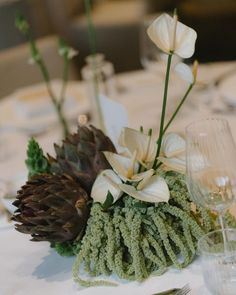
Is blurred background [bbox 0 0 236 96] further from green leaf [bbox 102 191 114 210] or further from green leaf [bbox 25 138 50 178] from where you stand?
green leaf [bbox 102 191 114 210]

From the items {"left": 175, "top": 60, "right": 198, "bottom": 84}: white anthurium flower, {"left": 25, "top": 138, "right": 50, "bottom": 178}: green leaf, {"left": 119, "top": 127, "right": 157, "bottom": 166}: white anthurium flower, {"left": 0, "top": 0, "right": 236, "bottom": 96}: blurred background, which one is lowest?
{"left": 0, "top": 0, "right": 236, "bottom": 96}: blurred background

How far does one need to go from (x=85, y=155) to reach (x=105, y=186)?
0.22 ft

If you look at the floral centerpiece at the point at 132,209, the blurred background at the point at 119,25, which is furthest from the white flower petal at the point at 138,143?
the blurred background at the point at 119,25

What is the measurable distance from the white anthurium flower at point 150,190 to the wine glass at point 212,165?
4cm

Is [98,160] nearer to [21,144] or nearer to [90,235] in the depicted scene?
[90,235]

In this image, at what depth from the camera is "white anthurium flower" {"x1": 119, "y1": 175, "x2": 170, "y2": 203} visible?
82cm

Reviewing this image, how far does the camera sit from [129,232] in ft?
2.73

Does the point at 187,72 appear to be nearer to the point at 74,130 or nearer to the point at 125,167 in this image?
the point at 125,167

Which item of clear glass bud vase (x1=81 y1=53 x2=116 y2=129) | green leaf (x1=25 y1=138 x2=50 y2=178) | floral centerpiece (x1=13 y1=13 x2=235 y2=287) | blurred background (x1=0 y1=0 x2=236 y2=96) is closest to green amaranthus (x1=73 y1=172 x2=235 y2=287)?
floral centerpiece (x1=13 y1=13 x2=235 y2=287)

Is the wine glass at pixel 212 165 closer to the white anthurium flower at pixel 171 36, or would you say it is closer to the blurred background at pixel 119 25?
the white anthurium flower at pixel 171 36

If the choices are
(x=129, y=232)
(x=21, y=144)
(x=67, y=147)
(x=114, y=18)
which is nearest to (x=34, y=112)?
(x=21, y=144)

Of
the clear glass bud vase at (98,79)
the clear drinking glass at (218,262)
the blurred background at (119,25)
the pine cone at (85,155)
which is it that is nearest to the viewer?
the clear drinking glass at (218,262)

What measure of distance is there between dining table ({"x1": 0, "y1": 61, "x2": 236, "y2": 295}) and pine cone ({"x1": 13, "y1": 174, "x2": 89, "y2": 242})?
0.09 meters

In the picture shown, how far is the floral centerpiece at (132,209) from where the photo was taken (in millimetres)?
823
